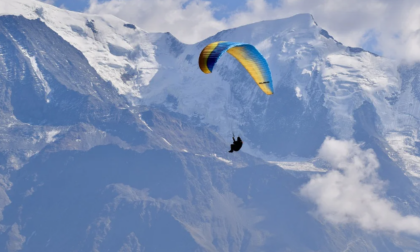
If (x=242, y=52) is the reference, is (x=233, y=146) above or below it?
below

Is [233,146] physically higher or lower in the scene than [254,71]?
lower

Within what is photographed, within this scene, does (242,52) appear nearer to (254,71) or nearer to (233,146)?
(254,71)

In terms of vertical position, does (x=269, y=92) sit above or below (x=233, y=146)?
above

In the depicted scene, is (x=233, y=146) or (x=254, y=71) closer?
(x=233, y=146)

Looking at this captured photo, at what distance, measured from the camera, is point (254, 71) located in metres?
144

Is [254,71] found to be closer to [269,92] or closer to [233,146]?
[269,92]

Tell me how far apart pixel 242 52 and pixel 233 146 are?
14.6 meters

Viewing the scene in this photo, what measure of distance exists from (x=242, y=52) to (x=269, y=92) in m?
6.48

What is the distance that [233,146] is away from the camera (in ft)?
445

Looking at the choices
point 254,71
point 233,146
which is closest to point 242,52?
point 254,71

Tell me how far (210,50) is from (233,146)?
12905 mm

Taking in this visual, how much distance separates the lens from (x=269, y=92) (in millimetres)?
142750
